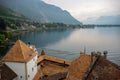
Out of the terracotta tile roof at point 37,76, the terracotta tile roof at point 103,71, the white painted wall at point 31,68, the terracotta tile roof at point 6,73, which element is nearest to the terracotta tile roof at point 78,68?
the white painted wall at point 31,68

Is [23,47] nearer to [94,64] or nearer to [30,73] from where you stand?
[30,73]

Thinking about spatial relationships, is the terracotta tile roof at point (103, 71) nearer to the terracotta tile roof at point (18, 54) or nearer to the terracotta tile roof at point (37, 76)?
the terracotta tile roof at point (18, 54)

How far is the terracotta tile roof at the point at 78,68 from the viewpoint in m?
35.8

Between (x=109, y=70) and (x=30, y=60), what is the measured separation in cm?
2844

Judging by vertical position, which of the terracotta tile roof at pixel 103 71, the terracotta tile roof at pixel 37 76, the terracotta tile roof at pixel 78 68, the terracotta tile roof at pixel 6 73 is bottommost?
the terracotta tile roof at pixel 37 76

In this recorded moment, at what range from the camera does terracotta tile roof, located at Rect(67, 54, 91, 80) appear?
35.8m

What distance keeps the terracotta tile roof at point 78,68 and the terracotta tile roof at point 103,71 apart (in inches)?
535

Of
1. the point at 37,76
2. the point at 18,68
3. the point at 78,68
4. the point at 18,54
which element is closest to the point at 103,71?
the point at 78,68

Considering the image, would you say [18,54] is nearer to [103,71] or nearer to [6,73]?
[6,73]

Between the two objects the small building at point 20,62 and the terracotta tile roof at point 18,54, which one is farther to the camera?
the terracotta tile roof at point 18,54

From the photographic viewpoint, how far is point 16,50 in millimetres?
46969

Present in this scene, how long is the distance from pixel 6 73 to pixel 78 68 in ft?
51.4

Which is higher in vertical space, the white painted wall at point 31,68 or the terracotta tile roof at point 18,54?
the terracotta tile roof at point 18,54

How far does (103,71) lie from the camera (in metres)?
21.3
